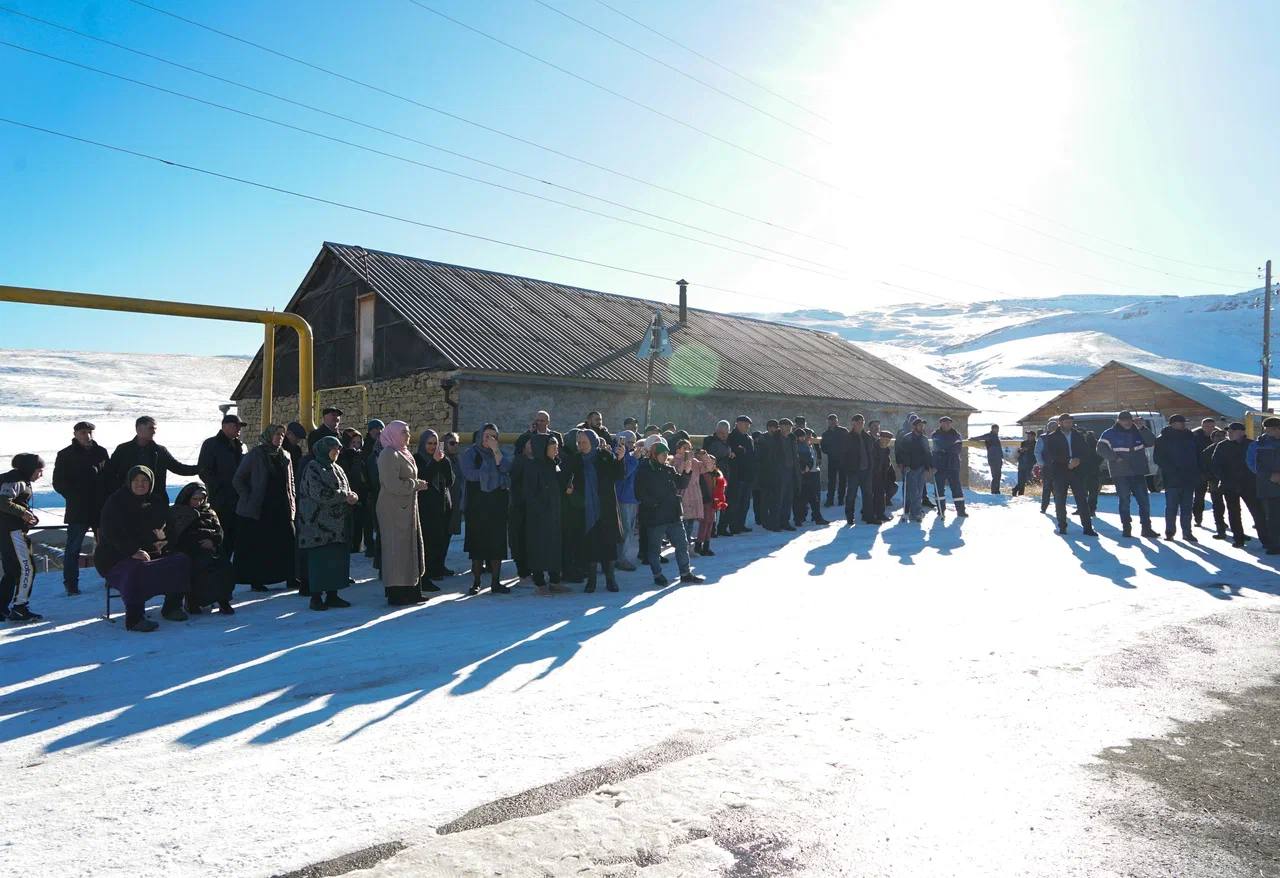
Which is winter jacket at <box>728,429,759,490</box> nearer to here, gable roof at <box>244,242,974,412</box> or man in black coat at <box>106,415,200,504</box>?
gable roof at <box>244,242,974,412</box>

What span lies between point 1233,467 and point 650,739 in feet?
36.9

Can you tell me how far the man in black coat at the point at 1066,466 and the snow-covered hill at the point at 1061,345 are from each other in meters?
50.1

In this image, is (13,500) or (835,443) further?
(835,443)

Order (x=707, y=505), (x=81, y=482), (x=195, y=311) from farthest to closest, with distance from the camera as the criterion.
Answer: (x=707, y=505), (x=195, y=311), (x=81, y=482)

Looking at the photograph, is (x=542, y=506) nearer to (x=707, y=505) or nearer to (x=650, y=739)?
(x=707, y=505)

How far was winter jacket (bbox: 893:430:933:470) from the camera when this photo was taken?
14.1m

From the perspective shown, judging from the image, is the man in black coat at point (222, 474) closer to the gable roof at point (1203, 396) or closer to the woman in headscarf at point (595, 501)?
the woman in headscarf at point (595, 501)

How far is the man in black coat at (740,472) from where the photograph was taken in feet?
43.2

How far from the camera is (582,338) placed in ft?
66.7

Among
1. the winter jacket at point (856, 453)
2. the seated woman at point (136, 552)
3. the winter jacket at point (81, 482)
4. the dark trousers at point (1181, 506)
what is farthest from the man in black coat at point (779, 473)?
the winter jacket at point (81, 482)

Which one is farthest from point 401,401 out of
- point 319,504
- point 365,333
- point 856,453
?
point 319,504

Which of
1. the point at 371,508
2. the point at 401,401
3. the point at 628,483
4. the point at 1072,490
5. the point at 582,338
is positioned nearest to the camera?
the point at 628,483

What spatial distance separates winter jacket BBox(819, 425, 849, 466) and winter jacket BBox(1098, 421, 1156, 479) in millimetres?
3858

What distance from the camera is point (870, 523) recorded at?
47.5 feet
